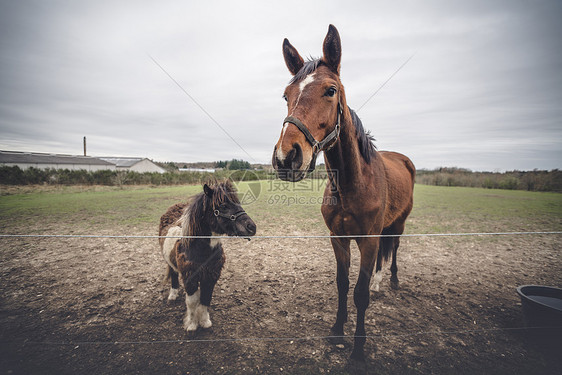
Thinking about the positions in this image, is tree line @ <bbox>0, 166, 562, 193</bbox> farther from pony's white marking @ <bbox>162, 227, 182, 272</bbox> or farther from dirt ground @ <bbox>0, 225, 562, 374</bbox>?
pony's white marking @ <bbox>162, 227, 182, 272</bbox>

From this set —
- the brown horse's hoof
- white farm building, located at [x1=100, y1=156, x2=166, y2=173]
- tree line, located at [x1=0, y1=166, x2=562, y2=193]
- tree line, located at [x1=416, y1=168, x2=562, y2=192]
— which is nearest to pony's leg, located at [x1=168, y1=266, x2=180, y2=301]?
the brown horse's hoof

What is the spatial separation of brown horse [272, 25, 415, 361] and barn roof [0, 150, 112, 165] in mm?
36284

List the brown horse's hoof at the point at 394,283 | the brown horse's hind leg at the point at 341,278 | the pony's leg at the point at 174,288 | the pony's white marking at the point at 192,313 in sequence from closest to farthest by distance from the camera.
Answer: the brown horse's hind leg at the point at 341,278, the pony's white marking at the point at 192,313, the pony's leg at the point at 174,288, the brown horse's hoof at the point at 394,283

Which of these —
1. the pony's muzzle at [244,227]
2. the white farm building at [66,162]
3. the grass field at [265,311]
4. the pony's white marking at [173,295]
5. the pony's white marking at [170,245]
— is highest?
the white farm building at [66,162]

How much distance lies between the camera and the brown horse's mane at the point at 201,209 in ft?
9.68

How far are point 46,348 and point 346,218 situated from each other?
3.88 meters

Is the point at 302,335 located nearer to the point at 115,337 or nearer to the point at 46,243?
the point at 115,337

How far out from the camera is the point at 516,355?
2422mm

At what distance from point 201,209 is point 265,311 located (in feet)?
6.25

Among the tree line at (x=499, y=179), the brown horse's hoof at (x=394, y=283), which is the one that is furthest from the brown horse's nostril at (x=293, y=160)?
the tree line at (x=499, y=179)

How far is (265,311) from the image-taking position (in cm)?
327

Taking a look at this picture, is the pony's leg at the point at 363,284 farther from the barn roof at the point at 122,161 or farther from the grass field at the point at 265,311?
the barn roof at the point at 122,161

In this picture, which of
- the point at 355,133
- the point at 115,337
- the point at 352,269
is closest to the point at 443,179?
the point at 352,269

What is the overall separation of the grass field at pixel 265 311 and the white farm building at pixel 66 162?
1007 inches
